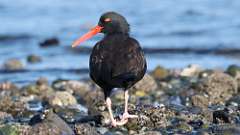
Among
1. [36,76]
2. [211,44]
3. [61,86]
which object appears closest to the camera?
[61,86]

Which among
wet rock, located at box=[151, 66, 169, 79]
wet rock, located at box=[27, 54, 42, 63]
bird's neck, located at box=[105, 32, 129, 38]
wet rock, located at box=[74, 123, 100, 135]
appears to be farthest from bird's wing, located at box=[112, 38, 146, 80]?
wet rock, located at box=[27, 54, 42, 63]

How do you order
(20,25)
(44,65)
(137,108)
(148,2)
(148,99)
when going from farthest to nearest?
(148,2) → (20,25) → (44,65) → (148,99) → (137,108)

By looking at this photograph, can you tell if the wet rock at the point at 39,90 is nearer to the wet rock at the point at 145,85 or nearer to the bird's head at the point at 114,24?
the wet rock at the point at 145,85

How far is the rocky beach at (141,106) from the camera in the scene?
301 inches

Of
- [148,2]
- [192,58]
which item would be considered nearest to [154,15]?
[148,2]

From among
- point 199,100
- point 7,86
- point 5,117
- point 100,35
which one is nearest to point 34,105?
point 5,117

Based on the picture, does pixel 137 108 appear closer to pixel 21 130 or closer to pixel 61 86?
pixel 21 130

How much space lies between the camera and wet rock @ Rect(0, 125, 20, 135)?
302 inches

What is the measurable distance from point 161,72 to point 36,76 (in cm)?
266

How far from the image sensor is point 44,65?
52.9 ft

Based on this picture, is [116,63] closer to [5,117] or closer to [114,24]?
[114,24]

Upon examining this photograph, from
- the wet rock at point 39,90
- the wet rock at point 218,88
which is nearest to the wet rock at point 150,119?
the wet rock at point 218,88

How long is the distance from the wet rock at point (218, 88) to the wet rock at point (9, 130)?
332 centimetres

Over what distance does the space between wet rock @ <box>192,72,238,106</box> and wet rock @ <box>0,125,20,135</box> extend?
3.32m
